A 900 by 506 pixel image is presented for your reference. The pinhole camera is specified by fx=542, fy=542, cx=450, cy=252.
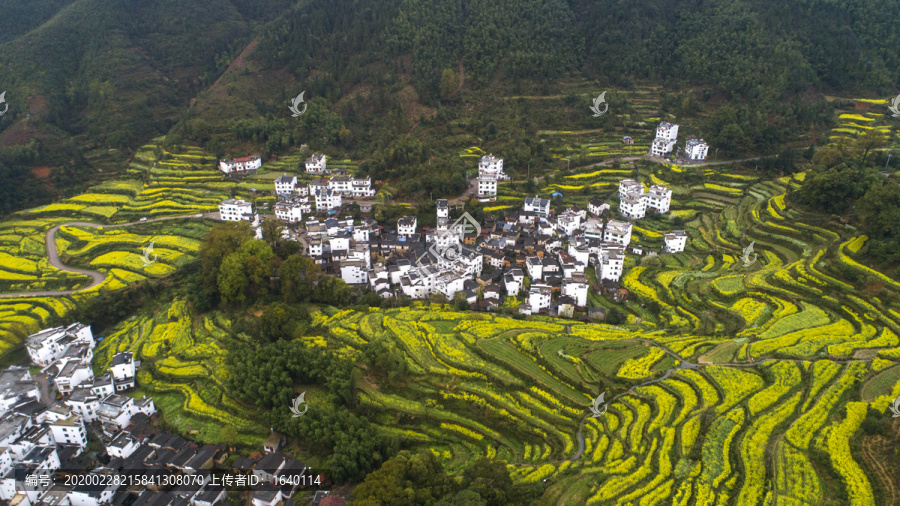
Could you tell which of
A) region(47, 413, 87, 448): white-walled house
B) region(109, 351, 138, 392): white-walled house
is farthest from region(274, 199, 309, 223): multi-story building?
region(47, 413, 87, 448): white-walled house

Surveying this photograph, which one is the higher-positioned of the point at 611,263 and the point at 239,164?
the point at 239,164

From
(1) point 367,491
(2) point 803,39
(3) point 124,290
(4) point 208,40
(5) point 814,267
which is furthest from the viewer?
(4) point 208,40

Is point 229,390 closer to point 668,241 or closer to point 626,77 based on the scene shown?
point 668,241

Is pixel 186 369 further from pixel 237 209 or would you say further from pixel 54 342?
pixel 237 209

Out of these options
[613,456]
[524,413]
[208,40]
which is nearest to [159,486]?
[524,413]

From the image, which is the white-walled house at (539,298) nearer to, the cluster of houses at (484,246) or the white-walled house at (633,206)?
the cluster of houses at (484,246)

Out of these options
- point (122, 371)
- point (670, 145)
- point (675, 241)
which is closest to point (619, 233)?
Result: point (675, 241)

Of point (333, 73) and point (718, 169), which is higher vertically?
point (333, 73)
